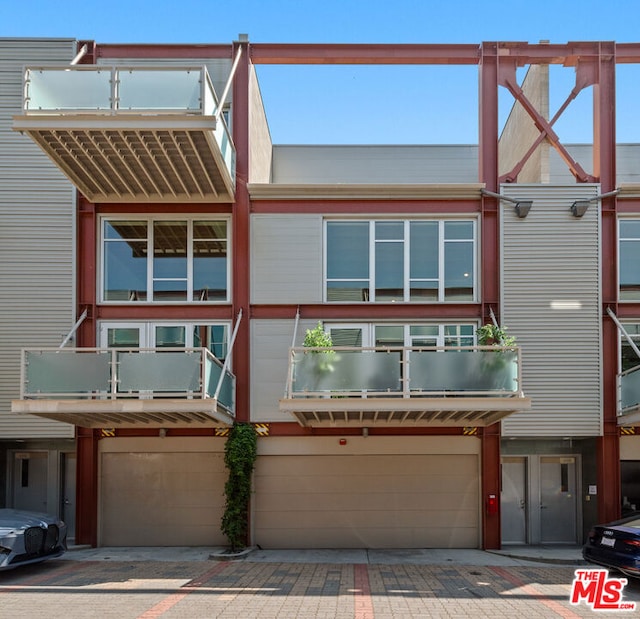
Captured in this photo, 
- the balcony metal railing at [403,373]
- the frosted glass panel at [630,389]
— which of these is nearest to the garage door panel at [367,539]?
the balcony metal railing at [403,373]

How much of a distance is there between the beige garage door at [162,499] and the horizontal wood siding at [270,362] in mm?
1452

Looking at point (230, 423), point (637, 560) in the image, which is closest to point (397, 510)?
point (230, 423)

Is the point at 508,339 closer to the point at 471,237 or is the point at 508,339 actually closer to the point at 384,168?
the point at 471,237

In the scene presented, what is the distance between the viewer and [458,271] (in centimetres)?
1420

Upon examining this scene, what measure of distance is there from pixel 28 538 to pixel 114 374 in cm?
295

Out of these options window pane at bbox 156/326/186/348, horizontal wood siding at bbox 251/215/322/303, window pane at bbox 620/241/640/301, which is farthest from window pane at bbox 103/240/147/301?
window pane at bbox 620/241/640/301

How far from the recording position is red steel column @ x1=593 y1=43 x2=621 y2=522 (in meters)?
13.5

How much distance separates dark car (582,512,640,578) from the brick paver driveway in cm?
41

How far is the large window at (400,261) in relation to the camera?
14164mm

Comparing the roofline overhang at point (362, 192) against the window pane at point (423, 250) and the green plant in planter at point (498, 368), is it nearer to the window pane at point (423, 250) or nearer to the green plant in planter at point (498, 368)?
the window pane at point (423, 250)

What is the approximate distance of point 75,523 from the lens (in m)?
Result: 13.8

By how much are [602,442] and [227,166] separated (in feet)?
31.4

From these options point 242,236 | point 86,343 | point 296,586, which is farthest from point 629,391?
point 86,343

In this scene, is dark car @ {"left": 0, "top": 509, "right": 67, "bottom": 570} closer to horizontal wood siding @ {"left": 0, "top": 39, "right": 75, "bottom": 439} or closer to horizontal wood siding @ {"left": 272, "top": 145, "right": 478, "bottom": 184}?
horizontal wood siding @ {"left": 0, "top": 39, "right": 75, "bottom": 439}
